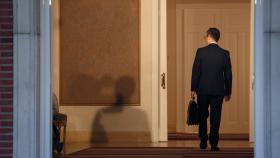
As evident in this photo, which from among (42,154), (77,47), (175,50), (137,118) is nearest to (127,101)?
(137,118)

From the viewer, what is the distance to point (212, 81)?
32.4 feet

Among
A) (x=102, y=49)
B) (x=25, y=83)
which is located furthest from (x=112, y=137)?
(x=25, y=83)

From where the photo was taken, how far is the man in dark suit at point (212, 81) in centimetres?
985

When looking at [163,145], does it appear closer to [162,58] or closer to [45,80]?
[162,58]

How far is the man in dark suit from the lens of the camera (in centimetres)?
985

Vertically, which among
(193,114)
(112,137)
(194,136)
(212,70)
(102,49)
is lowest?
(194,136)

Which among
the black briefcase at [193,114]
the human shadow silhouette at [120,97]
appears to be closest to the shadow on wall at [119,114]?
the human shadow silhouette at [120,97]

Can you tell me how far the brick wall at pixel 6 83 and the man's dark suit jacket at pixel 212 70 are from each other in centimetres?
374

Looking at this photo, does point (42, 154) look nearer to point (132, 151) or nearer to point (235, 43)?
point (132, 151)

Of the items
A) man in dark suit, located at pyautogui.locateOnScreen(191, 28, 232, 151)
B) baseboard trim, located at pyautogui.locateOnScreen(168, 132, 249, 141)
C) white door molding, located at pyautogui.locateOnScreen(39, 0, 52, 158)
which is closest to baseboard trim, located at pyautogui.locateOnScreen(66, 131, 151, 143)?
baseboard trim, located at pyautogui.locateOnScreen(168, 132, 249, 141)

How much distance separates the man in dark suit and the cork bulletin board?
204 cm

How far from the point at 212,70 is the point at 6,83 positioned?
387 cm

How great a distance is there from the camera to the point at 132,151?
10297 millimetres

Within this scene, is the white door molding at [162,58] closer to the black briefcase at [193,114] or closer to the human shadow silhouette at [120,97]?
the human shadow silhouette at [120,97]
